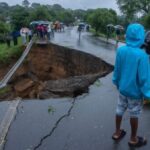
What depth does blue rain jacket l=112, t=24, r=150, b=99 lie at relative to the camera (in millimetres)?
5422

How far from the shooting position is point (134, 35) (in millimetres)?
5461

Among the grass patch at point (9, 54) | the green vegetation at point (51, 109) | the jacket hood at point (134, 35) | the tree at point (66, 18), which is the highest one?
the jacket hood at point (134, 35)

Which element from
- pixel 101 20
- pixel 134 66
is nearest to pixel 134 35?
pixel 134 66

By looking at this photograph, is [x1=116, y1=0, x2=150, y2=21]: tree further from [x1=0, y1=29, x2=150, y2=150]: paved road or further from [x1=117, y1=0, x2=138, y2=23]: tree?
[x1=0, y1=29, x2=150, y2=150]: paved road

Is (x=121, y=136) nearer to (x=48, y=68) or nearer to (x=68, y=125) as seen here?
(x=68, y=125)

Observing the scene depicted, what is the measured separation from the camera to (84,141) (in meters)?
6.05

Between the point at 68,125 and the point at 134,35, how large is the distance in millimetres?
2288

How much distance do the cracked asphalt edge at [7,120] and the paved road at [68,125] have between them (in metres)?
0.08

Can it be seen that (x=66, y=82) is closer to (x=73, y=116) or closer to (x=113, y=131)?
(x=73, y=116)

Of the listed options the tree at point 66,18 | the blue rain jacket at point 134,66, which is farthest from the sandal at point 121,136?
the tree at point 66,18

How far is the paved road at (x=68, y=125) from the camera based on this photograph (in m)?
5.95

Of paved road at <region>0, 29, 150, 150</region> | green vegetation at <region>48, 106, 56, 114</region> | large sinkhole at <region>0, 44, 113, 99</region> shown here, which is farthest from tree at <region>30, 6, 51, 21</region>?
green vegetation at <region>48, 106, 56, 114</region>

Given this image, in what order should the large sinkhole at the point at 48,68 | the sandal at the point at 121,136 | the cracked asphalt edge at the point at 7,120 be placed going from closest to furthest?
the sandal at the point at 121,136 → the cracked asphalt edge at the point at 7,120 → the large sinkhole at the point at 48,68

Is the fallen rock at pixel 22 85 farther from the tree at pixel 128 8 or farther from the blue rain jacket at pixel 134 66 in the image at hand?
the tree at pixel 128 8
